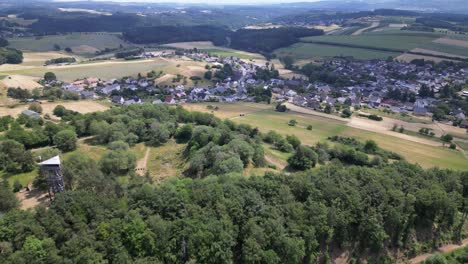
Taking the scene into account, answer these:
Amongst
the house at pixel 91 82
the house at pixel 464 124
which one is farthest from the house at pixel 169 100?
the house at pixel 464 124

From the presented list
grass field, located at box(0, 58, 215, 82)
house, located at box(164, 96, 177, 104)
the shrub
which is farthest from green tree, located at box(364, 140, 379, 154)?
grass field, located at box(0, 58, 215, 82)

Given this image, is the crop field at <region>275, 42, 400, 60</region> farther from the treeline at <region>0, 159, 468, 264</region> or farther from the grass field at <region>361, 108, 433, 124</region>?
the treeline at <region>0, 159, 468, 264</region>

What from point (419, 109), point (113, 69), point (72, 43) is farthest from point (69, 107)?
point (72, 43)

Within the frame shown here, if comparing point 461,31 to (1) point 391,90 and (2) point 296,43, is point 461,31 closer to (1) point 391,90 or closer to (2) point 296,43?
(2) point 296,43

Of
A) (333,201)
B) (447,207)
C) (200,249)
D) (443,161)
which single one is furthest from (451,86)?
(200,249)

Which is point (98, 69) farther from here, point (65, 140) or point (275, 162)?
point (275, 162)
